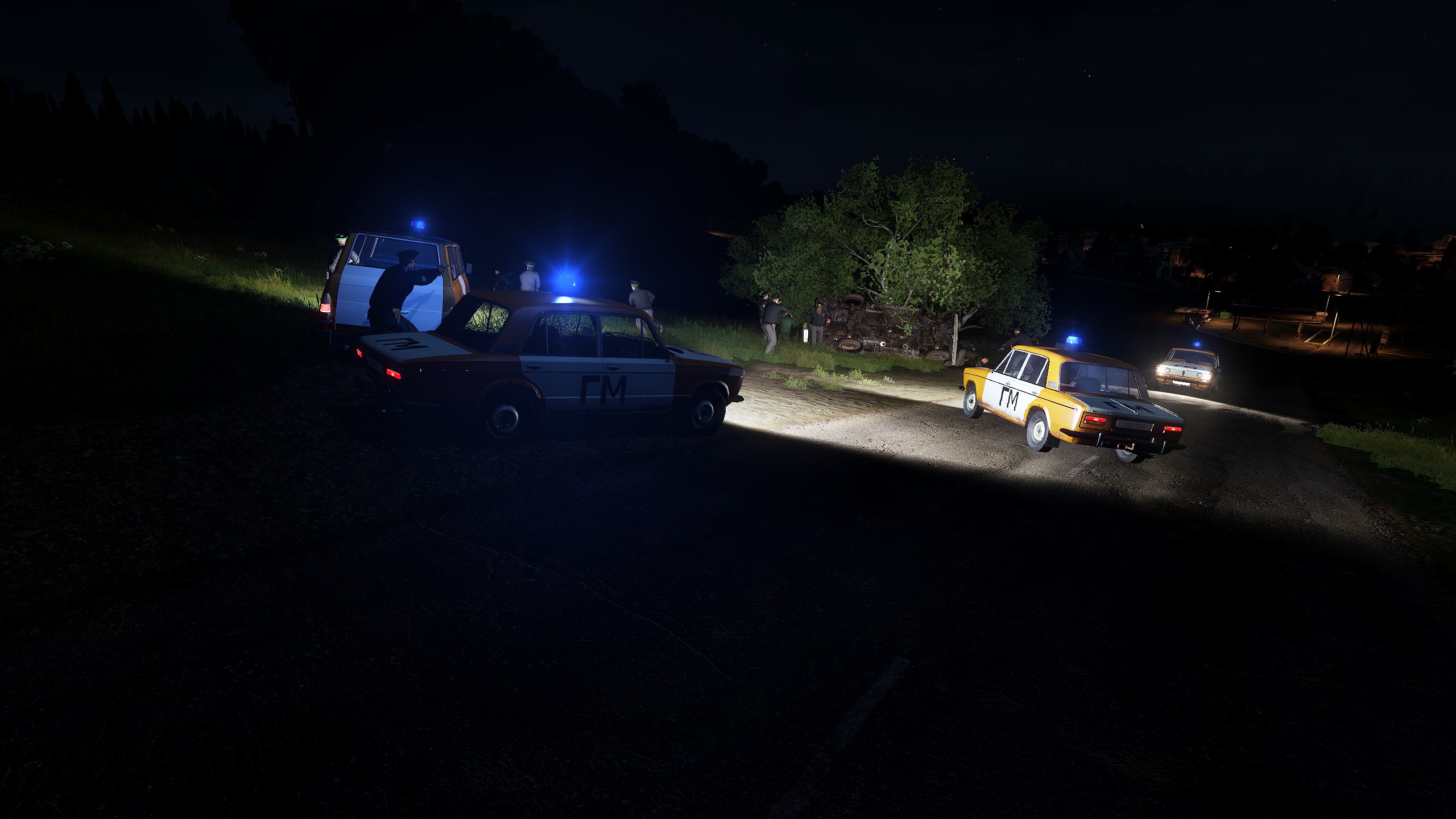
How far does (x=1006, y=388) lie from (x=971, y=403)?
1785 mm

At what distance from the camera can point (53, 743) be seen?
3070 mm

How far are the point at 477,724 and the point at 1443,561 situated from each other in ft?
33.9

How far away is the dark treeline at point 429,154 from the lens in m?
41.3

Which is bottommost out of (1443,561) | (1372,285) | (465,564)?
(1443,561)

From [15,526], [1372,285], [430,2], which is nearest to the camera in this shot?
[15,526]

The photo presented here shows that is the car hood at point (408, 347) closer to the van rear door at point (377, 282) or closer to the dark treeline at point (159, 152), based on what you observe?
the van rear door at point (377, 282)

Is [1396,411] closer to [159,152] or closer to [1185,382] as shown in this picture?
[1185,382]

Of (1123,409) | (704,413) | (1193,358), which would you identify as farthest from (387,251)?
(1193,358)

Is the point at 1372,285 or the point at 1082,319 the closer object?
the point at 1082,319

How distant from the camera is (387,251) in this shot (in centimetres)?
1155

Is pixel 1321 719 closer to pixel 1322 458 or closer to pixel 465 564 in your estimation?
pixel 465 564

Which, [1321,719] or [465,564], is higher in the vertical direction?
[465,564]

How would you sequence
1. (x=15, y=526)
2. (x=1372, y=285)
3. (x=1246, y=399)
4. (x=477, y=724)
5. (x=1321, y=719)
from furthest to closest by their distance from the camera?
(x=1372, y=285), (x=1246, y=399), (x=15, y=526), (x=1321, y=719), (x=477, y=724)

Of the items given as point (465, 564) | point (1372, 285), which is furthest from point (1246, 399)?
point (1372, 285)
